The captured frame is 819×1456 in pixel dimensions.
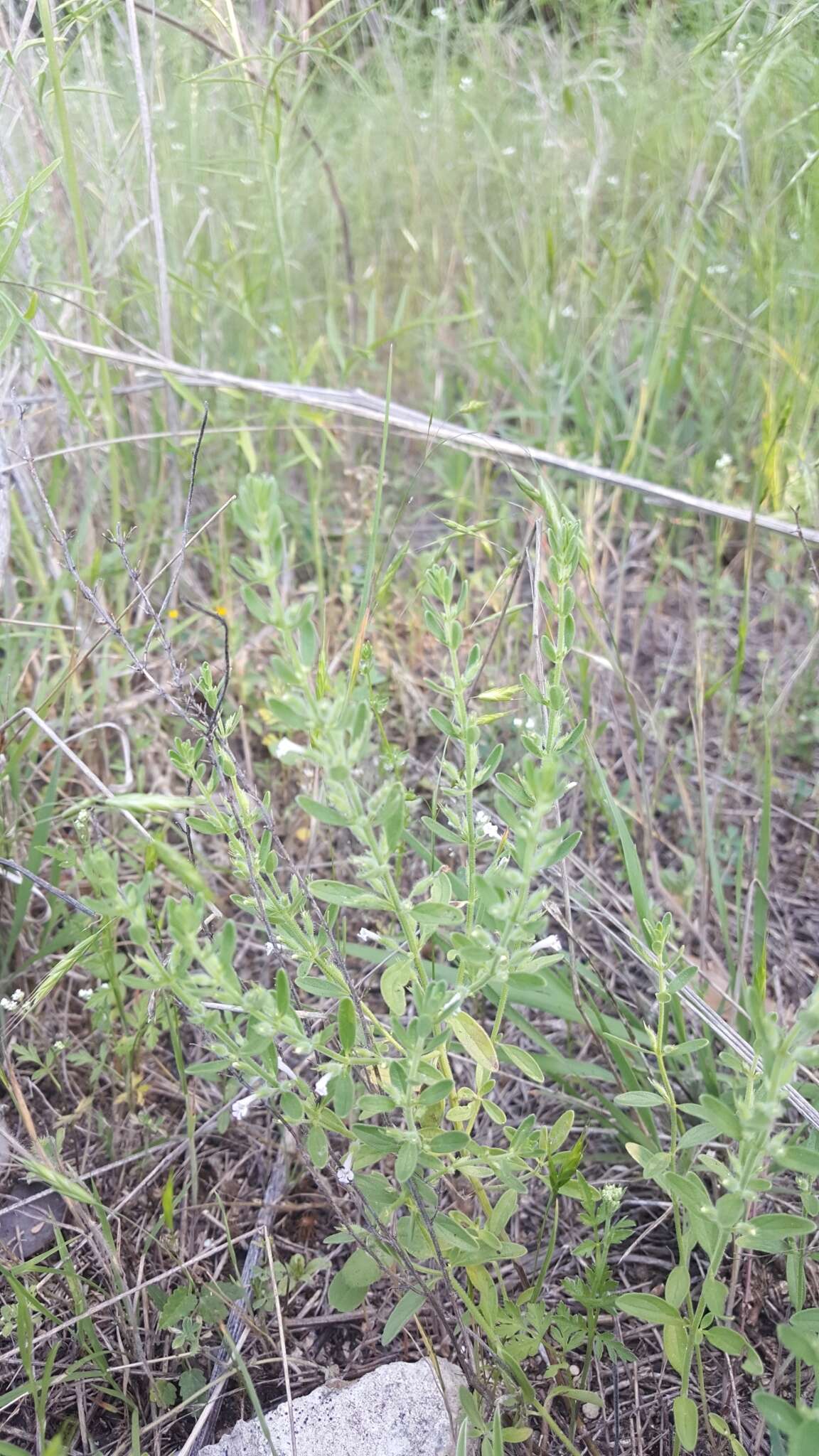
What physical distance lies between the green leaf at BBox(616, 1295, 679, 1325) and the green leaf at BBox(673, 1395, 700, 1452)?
66mm

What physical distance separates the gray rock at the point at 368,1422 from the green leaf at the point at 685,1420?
0.22 m

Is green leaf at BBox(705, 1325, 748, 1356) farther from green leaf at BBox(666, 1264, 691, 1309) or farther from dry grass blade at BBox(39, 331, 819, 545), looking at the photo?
dry grass blade at BBox(39, 331, 819, 545)

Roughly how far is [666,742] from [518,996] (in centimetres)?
83

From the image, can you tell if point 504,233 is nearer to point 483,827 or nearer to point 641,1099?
point 483,827

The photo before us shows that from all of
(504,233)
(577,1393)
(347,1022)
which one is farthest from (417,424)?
(504,233)

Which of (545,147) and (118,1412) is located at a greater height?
(545,147)

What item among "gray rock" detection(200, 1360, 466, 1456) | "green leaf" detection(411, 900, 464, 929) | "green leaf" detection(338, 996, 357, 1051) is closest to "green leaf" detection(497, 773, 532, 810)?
"green leaf" detection(411, 900, 464, 929)

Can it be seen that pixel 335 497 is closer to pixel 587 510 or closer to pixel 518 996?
pixel 587 510

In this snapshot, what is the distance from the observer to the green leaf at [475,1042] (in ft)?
2.91

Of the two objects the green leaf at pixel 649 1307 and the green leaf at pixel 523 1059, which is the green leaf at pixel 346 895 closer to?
the green leaf at pixel 523 1059

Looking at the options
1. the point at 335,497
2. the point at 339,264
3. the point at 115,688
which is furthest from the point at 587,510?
the point at 339,264

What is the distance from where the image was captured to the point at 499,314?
292 centimetres

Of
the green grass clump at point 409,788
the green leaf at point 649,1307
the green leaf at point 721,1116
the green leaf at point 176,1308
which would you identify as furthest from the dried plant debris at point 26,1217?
the green leaf at point 721,1116

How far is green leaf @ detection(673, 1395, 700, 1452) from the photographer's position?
0.83m
